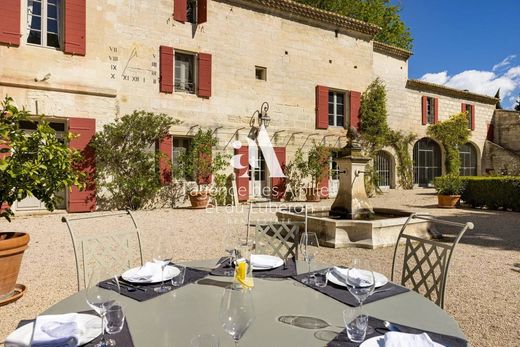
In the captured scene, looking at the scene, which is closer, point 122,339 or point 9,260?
point 122,339

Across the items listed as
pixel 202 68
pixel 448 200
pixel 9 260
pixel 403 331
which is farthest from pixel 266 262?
pixel 448 200

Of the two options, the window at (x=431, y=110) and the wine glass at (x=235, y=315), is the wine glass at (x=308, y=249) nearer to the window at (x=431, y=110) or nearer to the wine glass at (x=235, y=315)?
the wine glass at (x=235, y=315)

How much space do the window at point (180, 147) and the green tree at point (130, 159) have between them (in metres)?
0.75

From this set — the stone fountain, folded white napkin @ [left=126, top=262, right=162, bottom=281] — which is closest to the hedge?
the stone fountain

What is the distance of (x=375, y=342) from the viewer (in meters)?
1.25

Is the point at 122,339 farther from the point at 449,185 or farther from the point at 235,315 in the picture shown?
the point at 449,185

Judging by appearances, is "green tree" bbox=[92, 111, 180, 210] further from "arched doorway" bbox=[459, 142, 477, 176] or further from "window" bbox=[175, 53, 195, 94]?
"arched doorway" bbox=[459, 142, 477, 176]

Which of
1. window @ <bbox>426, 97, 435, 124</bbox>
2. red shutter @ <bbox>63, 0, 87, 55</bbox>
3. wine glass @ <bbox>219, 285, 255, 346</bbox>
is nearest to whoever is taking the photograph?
wine glass @ <bbox>219, 285, 255, 346</bbox>

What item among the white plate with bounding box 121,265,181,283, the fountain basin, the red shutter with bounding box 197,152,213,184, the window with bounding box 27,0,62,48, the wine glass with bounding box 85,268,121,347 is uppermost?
the window with bounding box 27,0,62,48

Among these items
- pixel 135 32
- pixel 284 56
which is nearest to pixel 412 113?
pixel 284 56

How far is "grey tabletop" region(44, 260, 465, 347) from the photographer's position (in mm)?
1281

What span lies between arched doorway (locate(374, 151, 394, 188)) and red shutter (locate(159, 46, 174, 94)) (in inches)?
363

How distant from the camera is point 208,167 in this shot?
10.5 meters

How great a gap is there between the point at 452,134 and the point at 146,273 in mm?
17574
